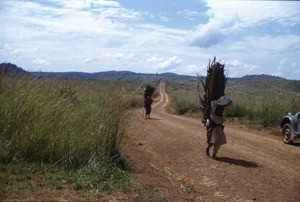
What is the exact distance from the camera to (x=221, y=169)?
9766mm

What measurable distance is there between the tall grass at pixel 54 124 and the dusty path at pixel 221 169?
1.10 meters

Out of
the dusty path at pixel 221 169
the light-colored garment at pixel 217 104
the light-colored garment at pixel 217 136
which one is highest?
the light-colored garment at pixel 217 104

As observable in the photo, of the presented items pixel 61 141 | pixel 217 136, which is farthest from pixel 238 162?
pixel 61 141

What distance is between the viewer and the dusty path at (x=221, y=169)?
8.08 meters

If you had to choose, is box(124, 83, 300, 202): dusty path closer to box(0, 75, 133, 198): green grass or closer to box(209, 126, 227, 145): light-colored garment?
box(209, 126, 227, 145): light-colored garment

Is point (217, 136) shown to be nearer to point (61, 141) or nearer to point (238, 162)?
point (238, 162)

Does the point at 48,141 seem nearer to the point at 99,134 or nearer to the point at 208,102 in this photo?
the point at 99,134

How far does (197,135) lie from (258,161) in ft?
16.5

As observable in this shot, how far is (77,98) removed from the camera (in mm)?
10594

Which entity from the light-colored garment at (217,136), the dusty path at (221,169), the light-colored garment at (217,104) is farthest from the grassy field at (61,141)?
the light-colored garment at (217,136)

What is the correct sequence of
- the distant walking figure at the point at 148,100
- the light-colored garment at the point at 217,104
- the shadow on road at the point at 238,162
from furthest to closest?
the distant walking figure at the point at 148,100
the light-colored garment at the point at 217,104
the shadow on road at the point at 238,162

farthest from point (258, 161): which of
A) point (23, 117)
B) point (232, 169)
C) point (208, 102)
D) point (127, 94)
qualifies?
point (23, 117)

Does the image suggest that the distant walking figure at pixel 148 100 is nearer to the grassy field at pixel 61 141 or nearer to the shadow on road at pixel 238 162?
the shadow on road at pixel 238 162

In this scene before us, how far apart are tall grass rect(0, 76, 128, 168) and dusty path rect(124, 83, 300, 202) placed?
1.10 metres
